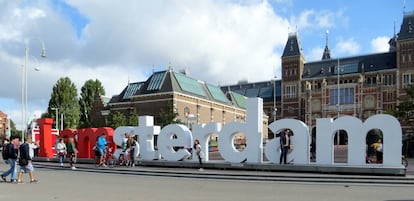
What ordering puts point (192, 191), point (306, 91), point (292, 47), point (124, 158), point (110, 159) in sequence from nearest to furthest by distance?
point (192, 191)
point (124, 158)
point (110, 159)
point (306, 91)
point (292, 47)

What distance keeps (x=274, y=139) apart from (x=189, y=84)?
2156 inches

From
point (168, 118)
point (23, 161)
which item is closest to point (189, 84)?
point (168, 118)

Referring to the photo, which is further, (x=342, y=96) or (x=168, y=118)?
(x=342, y=96)

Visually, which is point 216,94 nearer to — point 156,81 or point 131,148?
point 156,81

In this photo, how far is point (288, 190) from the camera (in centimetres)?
1257

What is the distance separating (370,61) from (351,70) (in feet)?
14.3

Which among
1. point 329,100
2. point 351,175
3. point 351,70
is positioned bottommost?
point 351,175

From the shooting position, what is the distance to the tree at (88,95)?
82312 millimetres

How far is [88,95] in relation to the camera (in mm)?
83188

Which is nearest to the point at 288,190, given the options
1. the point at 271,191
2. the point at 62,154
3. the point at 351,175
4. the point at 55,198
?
the point at 271,191

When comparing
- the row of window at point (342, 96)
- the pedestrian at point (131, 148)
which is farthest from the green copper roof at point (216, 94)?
the pedestrian at point (131, 148)

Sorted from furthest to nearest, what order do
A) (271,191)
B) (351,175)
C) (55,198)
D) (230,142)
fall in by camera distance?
(230,142), (351,175), (271,191), (55,198)

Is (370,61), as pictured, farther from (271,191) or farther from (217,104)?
(271,191)

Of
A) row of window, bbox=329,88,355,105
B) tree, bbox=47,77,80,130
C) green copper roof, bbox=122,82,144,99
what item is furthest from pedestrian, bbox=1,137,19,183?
row of window, bbox=329,88,355,105
